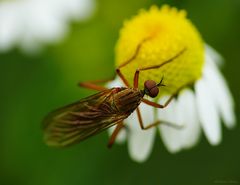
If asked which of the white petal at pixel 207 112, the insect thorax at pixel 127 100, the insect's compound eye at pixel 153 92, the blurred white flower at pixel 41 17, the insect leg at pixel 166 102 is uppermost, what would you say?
the blurred white flower at pixel 41 17

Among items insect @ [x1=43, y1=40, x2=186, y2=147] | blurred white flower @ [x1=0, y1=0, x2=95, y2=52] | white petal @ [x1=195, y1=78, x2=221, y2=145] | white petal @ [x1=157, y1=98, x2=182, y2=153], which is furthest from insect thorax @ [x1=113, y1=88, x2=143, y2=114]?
blurred white flower @ [x1=0, y1=0, x2=95, y2=52]

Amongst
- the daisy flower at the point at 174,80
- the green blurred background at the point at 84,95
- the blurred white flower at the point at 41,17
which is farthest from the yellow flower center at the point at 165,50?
the blurred white flower at the point at 41,17

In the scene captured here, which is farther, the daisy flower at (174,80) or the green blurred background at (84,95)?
A: the green blurred background at (84,95)

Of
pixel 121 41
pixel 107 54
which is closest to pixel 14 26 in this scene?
pixel 107 54

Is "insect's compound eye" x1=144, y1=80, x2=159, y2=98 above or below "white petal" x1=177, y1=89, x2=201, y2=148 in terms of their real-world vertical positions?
above

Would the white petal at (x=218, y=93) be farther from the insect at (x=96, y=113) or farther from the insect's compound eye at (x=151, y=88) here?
the insect's compound eye at (x=151, y=88)

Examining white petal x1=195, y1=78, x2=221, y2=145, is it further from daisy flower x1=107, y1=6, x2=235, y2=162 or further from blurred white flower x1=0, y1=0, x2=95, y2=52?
blurred white flower x1=0, y1=0, x2=95, y2=52

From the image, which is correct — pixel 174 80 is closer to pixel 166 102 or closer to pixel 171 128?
pixel 166 102
